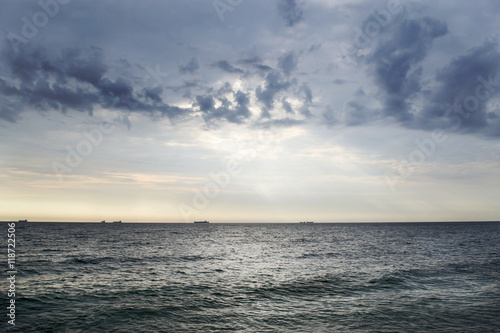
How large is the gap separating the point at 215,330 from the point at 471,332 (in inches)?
654

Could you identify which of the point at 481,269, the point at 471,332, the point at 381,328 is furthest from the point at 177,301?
the point at 481,269

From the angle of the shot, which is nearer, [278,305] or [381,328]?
[381,328]

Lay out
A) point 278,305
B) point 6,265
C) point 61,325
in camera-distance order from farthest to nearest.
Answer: point 6,265 → point 278,305 → point 61,325

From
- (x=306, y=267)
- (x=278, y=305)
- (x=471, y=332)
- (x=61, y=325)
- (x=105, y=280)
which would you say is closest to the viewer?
(x=471, y=332)

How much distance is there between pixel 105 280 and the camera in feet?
109

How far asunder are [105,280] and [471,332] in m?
34.4

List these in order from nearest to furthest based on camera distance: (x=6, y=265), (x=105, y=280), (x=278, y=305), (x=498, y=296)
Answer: (x=278, y=305)
(x=498, y=296)
(x=105, y=280)
(x=6, y=265)

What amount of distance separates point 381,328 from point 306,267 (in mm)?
Result: 25123

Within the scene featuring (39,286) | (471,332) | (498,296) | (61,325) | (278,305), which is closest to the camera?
(471,332)

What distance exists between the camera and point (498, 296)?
27.4 metres

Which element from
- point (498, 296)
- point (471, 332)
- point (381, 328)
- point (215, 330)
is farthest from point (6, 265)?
point (498, 296)

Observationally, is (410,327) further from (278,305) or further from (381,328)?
(278,305)

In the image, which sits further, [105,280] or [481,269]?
[481,269]

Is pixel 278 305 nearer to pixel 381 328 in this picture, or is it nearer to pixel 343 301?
pixel 343 301
